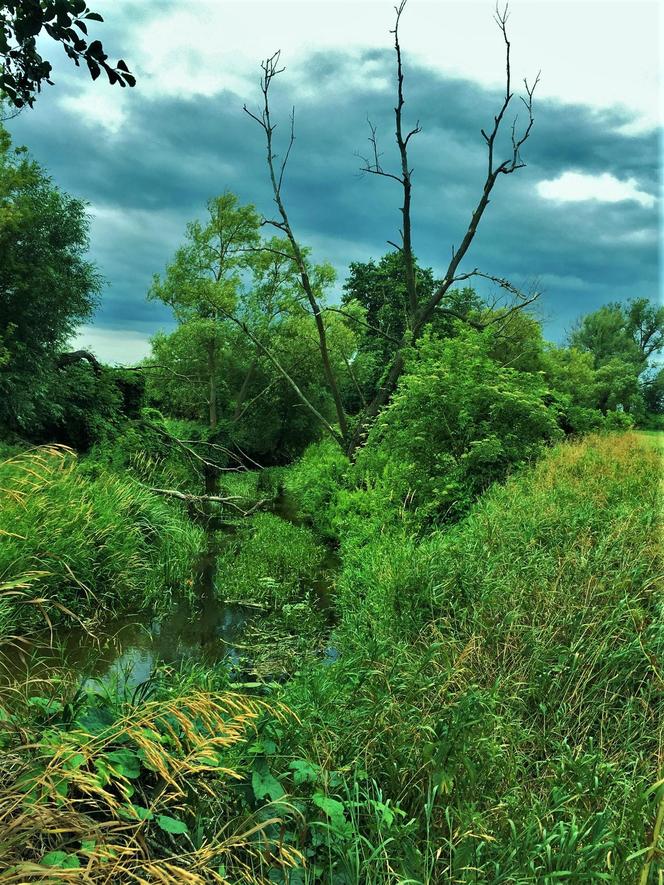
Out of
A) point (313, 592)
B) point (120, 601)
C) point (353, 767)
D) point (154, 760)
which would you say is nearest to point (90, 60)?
point (154, 760)

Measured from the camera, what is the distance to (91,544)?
7836 mm

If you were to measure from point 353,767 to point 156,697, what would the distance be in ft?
4.11

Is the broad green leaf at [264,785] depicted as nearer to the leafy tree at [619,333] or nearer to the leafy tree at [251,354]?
the leafy tree at [251,354]

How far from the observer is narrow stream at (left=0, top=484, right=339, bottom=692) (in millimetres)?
5812

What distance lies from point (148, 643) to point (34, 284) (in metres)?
11.7

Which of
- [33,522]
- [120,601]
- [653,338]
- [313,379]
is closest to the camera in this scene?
[33,522]

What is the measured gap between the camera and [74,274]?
1588 cm

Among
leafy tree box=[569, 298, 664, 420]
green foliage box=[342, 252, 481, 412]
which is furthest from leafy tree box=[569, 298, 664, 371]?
green foliage box=[342, 252, 481, 412]

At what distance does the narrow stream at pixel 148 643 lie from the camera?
581 cm

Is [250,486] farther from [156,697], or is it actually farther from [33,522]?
[156,697]

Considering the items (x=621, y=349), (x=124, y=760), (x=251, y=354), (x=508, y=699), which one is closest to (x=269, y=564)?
(x=508, y=699)

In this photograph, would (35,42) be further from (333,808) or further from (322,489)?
(322,489)

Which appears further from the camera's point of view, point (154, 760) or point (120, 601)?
point (120, 601)

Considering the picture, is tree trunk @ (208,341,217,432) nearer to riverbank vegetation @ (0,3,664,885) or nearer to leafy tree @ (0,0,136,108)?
riverbank vegetation @ (0,3,664,885)
